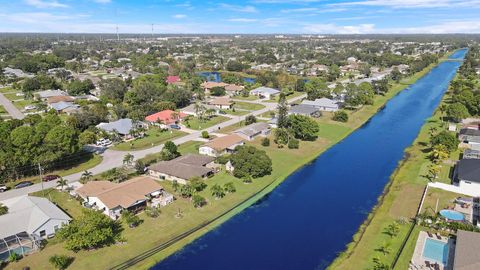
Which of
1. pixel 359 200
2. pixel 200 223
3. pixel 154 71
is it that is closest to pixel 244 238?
pixel 200 223

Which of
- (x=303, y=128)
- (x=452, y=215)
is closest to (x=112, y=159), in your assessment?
(x=303, y=128)

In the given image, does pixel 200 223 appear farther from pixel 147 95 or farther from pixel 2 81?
pixel 2 81

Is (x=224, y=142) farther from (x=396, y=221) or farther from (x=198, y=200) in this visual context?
(x=396, y=221)

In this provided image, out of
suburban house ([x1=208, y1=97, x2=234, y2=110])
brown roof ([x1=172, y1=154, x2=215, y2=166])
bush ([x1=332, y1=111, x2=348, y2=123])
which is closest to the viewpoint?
brown roof ([x1=172, y1=154, x2=215, y2=166])

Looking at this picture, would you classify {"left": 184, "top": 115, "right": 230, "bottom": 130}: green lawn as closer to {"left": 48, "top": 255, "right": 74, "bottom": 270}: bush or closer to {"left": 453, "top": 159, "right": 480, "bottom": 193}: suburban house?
{"left": 48, "top": 255, "right": 74, "bottom": 270}: bush

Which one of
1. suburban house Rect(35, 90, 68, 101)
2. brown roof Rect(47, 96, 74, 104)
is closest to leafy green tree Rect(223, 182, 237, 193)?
brown roof Rect(47, 96, 74, 104)
